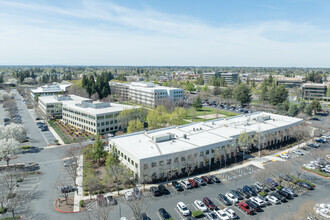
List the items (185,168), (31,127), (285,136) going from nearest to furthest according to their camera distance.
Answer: (185,168) → (285,136) → (31,127)

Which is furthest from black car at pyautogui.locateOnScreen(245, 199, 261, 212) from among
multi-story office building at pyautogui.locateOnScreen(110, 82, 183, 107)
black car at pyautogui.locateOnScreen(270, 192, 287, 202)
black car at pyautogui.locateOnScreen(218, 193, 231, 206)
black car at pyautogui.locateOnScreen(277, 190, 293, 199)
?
multi-story office building at pyautogui.locateOnScreen(110, 82, 183, 107)

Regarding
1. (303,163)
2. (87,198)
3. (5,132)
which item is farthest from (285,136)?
(5,132)

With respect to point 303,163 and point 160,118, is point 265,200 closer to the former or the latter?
point 303,163

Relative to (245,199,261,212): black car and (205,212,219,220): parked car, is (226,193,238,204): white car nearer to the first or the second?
(245,199,261,212): black car

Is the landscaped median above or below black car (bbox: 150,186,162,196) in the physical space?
above

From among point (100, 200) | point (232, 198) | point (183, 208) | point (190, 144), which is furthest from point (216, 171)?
point (100, 200)

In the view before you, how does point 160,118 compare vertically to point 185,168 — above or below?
above

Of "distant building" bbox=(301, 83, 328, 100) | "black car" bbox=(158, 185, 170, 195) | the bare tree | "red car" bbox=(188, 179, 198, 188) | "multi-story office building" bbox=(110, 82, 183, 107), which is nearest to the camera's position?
the bare tree

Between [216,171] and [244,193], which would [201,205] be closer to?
[244,193]
